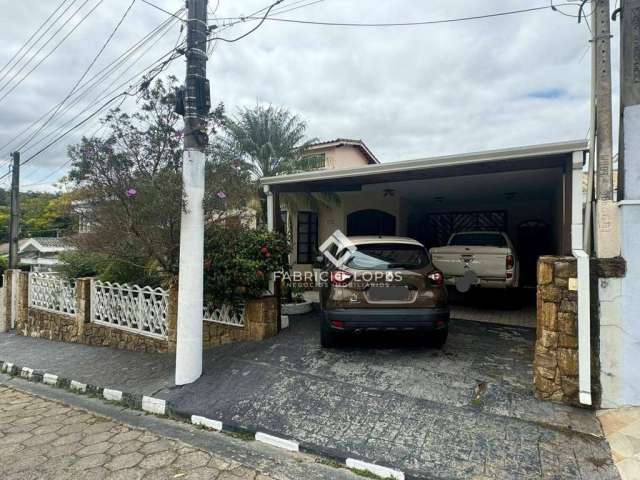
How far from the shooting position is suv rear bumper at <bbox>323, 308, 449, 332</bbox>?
14.3 feet

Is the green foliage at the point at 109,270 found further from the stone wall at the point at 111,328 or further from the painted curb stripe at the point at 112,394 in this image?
the painted curb stripe at the point at 112,394

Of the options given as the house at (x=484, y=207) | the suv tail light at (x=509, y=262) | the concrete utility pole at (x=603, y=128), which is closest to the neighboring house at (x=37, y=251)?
the house at (x=484, y=207)

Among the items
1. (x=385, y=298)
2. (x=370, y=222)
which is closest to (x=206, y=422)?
(x=385, y=298)

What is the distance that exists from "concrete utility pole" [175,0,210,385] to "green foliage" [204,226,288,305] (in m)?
0.92

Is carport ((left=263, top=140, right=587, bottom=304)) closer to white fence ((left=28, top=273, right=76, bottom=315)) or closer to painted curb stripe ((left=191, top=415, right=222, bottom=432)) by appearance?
painted curb stripe ((left=191, top=415, right=222, bottom=432))

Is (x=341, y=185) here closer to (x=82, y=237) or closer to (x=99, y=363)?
(x=82, y=237)

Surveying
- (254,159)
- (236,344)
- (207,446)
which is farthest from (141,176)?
(254,159)

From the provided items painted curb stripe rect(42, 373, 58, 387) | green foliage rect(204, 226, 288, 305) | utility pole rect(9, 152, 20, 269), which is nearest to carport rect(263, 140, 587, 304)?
green foliage rect(204, 226, 288, 305)

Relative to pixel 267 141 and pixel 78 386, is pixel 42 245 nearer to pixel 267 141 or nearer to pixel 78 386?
pixel 267 141

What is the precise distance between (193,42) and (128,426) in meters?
4.54

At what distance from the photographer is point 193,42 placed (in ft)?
15.1

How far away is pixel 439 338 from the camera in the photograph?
4902 millimetres

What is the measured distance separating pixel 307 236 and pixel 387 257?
6.32 metres

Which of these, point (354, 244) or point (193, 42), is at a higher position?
point (193, 42)
